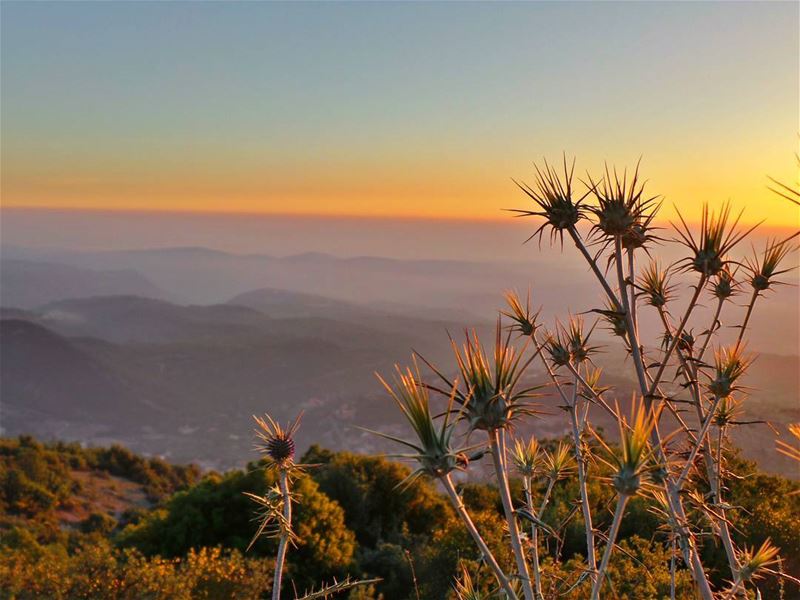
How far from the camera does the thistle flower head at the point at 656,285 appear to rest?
453cm

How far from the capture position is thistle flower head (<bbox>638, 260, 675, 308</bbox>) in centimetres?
453

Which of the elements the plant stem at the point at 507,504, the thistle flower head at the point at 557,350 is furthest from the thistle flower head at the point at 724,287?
the plant stem at the point at 507,504

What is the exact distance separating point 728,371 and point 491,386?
257cm

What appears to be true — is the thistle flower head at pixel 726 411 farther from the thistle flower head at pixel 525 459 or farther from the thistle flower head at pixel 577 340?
the thistle flower head at pixel 525 459

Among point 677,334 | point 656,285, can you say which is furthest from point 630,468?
point 656,285

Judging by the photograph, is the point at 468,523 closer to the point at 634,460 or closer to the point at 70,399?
the point at 634,460

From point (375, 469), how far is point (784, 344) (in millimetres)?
66080

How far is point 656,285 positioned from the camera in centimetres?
461

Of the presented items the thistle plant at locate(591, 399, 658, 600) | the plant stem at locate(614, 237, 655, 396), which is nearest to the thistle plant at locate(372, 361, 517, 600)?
the thistle plant at locate(591, 399, 658, 600)

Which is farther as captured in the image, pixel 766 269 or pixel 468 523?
pixel 766 269

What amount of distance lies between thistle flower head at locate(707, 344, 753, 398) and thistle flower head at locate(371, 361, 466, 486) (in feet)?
8.61

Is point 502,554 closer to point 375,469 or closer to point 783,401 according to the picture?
point 375,469

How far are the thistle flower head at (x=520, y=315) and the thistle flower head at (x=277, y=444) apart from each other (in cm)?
205

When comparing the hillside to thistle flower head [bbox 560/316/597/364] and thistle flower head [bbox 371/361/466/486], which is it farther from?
thistle flower head [bbox 560/316/597/364]
